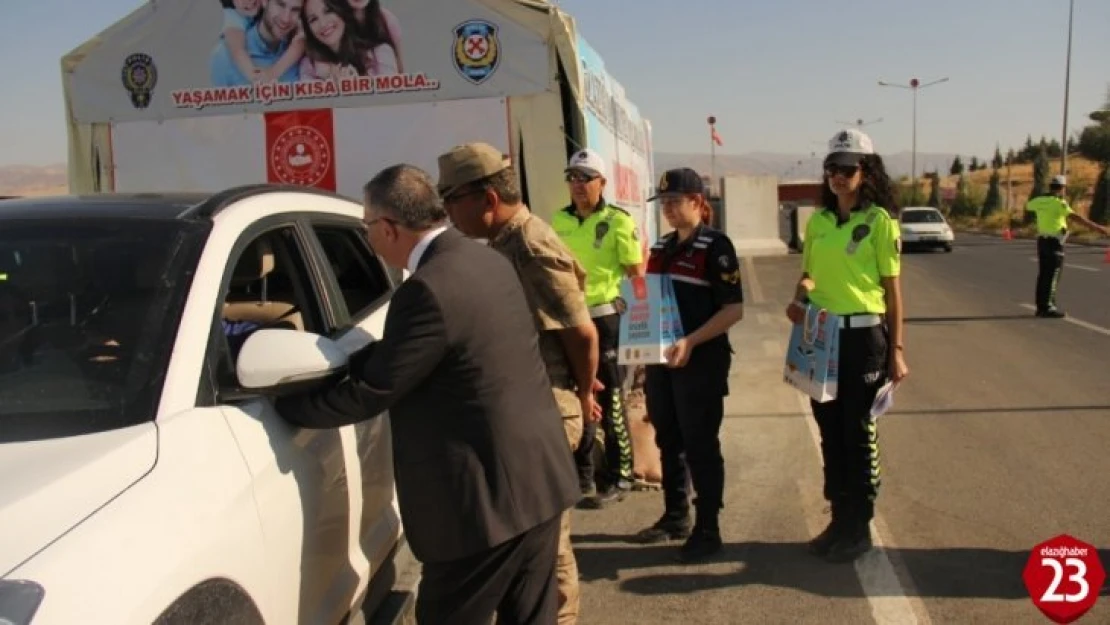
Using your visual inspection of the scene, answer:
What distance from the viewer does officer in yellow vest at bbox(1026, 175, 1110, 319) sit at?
1184 centimetres

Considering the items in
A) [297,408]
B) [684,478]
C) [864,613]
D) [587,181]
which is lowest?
[864,613]

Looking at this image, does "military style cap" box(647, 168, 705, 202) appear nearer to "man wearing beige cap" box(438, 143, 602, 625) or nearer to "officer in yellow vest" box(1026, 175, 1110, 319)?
"man wearing beige cap" box(438, 143, 602, 625)

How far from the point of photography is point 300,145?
20.6ft

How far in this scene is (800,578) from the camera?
4.05 metres

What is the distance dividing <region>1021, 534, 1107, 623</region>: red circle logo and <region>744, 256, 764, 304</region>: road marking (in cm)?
1066

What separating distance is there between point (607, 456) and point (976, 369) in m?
4.94

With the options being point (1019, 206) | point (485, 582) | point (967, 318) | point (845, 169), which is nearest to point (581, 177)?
point (845, 169)

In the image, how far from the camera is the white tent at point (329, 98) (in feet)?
19.3

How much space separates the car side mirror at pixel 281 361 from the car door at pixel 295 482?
0.11m

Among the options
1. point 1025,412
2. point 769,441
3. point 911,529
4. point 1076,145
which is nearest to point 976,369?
point 1025,412

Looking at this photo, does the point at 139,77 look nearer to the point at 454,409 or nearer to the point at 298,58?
the point at 298,58

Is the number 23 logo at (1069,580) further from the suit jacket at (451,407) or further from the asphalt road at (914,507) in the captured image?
the suit jacket at (451,407)

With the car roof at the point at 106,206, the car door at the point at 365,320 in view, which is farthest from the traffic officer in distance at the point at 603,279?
the car roof at the point at 106,206

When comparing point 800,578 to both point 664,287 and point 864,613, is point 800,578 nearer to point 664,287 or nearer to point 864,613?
point 864,613
